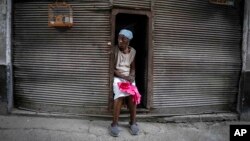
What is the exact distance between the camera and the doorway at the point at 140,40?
6570mm

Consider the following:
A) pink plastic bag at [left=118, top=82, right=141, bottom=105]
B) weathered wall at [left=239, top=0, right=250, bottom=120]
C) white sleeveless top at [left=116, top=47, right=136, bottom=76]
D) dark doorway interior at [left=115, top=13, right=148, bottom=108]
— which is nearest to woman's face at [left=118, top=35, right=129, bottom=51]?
white sleeveless top at [left=116, top=47, right=136, bottom=76]

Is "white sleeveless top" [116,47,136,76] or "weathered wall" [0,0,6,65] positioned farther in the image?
"weathered wall" [0,0,6,65]

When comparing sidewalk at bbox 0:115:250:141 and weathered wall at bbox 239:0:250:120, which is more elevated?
weathered wall at bbox 239:0:250:120

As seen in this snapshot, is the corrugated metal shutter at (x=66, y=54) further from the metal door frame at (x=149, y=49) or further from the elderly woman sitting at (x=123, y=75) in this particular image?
the elderly woman sitting at (x=123, y=75)

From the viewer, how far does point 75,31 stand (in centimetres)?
636

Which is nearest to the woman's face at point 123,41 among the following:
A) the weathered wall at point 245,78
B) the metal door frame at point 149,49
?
the metal door frame at point 149,49

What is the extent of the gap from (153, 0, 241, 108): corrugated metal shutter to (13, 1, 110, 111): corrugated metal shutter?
1.02 metres

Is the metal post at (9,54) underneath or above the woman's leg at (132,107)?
above

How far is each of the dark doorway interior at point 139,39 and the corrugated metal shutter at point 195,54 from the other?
0.69 feet

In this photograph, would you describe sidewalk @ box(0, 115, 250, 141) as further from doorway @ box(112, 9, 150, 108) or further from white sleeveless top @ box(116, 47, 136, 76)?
white sleeveless top @ box(116, 47, 136, 76)

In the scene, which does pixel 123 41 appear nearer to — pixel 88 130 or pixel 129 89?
pixel 129 89

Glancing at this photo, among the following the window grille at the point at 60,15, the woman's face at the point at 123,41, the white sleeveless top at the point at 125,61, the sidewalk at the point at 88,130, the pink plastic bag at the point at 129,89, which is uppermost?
the window grille at the point at 60,15

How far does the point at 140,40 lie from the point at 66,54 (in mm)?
1478

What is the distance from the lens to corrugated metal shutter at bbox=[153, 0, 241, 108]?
6.66 m
